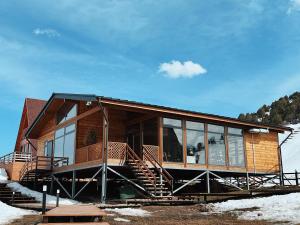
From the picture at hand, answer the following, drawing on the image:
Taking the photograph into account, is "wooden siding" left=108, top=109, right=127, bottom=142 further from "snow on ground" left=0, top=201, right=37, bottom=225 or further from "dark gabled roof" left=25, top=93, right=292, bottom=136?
"snow on ground" left=0, top=201, right=37, bottom=225

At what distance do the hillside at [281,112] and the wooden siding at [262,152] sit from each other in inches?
1874

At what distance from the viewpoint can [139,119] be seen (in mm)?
21625

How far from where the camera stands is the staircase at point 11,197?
1961 cm

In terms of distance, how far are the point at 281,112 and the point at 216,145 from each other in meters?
61.1

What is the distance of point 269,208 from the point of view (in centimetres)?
1162

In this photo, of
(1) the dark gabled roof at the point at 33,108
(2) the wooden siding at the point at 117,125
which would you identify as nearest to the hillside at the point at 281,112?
(1) the dark gabled roof at the point at 33,108

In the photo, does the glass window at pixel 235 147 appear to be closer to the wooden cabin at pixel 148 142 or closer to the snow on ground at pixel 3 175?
the wooden cabin at pixel 148 142

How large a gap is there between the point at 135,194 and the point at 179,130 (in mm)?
4151

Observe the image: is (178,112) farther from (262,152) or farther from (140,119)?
(262,152)

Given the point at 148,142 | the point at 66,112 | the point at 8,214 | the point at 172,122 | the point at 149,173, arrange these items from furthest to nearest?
the point at 66,112, the point at 148,142, the point at 172,122, the point at 149,173, the point at 8,214

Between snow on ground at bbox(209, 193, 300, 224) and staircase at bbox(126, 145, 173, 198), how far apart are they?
4392 millimetres

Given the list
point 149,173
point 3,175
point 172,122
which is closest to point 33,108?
point 3,175

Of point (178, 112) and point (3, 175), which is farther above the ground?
point (178, 112)

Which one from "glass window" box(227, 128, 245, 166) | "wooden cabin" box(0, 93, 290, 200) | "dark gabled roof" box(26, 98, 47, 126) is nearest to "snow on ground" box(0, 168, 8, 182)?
"wooden cabin" box(0, 93, 290, 200)
